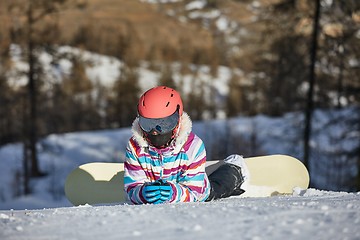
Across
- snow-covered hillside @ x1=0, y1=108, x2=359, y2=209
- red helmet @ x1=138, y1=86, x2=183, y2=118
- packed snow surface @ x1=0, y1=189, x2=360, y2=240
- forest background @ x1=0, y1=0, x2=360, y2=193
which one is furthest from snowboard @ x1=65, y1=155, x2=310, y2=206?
snow-covered hillside @ x1=0, y1=108, x2=359, y2=209

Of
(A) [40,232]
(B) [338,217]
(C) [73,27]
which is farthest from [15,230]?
(C) [73,27]

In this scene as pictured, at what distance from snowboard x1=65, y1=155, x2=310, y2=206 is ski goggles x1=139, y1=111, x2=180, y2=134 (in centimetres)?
148

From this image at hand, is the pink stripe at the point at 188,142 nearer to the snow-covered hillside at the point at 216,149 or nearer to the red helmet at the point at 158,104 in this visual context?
the red helmet at the point at 158,104

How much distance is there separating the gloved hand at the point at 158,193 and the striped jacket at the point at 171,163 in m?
0.15

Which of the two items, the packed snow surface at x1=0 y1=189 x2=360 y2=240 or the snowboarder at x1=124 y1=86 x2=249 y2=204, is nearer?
the packed snow surface at x1=0 y1=189 x2=360 y2=240

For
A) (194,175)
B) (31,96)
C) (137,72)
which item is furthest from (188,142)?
(137,72)

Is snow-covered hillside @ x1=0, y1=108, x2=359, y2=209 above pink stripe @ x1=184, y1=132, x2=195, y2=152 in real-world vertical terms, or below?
below

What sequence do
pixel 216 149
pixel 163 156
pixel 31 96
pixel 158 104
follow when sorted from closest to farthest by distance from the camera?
pixel 158 104 → pixel 163 156 → pixel 31 96 → pixel 216 149

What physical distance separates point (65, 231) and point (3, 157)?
18.1 m

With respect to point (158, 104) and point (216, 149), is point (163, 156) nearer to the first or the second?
point (158, 104)

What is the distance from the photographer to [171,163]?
3855 mm

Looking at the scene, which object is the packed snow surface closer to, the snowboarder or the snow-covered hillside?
the snowboarder

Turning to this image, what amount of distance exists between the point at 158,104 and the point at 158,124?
0.16 metres

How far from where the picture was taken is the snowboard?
5.04 metres
